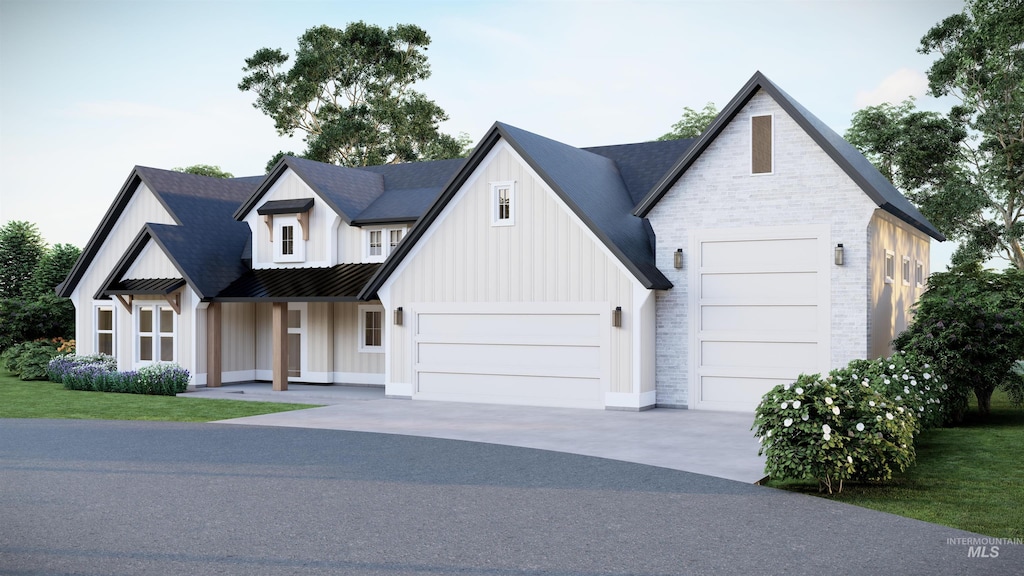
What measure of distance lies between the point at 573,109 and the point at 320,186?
12894mm

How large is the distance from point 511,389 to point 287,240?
29.8 feet

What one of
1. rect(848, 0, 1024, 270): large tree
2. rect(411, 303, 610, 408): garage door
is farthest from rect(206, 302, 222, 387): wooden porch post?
rect(848, 0, 1024, 270): large tree

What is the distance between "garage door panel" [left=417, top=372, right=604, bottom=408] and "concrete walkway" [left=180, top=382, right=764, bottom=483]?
17.7 inches

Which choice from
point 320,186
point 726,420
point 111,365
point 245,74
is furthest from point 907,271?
point 245,74

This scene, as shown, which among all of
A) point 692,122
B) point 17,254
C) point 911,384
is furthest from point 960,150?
point 17,254

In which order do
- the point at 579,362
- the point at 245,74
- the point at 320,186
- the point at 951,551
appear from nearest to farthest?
the point at 951,551
the point at 579,362
the point at 320,186
the point at 245,74

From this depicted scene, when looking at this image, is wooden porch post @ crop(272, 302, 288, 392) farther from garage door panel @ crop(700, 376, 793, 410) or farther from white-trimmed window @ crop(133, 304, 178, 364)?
garage door panel @ crop(700, 376, 793, 410)

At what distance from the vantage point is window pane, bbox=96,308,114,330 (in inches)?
1075

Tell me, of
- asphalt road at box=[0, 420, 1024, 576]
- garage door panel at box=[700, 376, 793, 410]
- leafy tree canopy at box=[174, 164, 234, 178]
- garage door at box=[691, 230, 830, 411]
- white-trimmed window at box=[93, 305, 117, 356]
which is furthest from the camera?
leafy tree canopy at box=[174, 164, 234, 178]

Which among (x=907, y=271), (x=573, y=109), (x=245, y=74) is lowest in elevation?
(x=907, y=271)

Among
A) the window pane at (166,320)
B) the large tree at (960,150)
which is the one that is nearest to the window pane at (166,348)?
the window pane at (166,320)

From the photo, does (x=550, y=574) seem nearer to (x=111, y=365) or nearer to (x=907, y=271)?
(x=907, y=271)

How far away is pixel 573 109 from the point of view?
3506 cm

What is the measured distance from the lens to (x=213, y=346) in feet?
80.9
